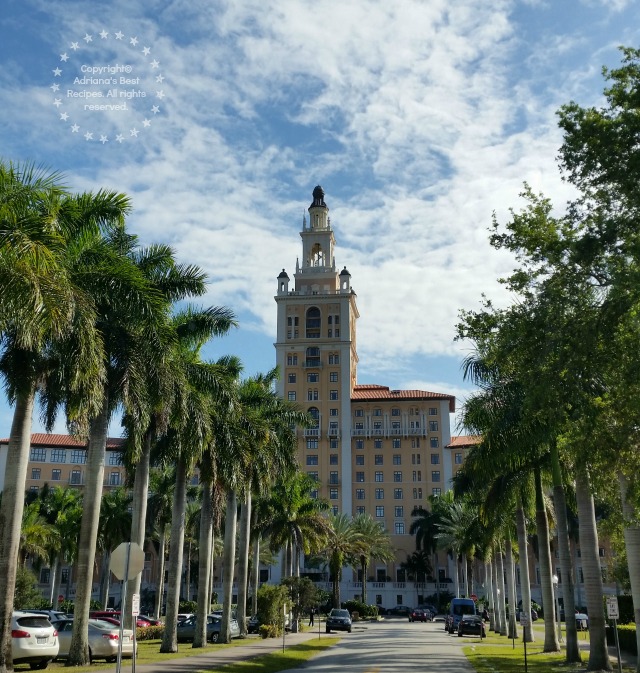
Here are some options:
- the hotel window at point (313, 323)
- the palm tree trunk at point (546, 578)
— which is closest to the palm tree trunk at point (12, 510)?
the palm tree trunk at point (546, 578)

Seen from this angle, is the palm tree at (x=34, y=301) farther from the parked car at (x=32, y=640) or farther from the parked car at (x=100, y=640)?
the parked car at (x=100, y=640)

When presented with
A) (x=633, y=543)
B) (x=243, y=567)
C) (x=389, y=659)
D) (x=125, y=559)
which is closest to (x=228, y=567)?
(x=243, y=567)

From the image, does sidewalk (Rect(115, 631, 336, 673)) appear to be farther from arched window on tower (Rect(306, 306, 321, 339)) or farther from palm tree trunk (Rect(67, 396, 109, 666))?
arched window on tower (Rect(306, 306, 321, 339))

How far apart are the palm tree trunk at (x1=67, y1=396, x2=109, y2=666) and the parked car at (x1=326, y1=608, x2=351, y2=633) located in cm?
3201

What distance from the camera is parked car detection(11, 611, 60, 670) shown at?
20312 mm

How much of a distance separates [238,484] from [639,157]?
21304mm

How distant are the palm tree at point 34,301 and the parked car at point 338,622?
122 feet

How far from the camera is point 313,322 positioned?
11762 centimetres

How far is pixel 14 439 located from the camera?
19578mm

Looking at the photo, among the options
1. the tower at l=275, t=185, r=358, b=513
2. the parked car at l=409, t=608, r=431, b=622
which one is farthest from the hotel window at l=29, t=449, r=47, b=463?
the parked car at l=409, t=608, r=431, b=622

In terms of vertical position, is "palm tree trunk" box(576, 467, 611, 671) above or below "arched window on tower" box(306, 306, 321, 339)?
below

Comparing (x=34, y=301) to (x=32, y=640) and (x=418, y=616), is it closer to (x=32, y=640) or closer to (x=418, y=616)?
(x=32, y=640)

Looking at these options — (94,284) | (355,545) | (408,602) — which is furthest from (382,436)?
(94,284)

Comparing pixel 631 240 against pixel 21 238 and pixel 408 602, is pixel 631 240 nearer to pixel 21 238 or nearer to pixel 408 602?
pixel 21 238
